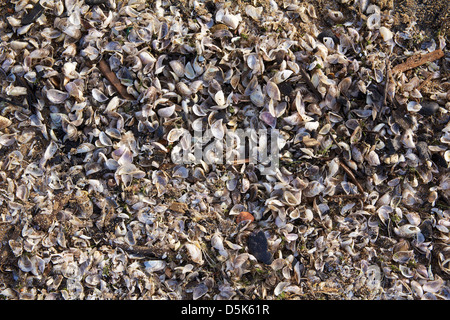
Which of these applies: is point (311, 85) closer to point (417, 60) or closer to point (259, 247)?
point (417, 60)

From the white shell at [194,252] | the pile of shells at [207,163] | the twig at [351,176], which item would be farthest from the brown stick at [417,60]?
the white shell at [194,252]

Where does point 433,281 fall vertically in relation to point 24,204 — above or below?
below

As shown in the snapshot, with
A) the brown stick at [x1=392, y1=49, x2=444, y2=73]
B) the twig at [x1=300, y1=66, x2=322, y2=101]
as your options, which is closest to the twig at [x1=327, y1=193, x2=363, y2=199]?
the twig at [x1=300, y1=66, x2=322, y2=101]

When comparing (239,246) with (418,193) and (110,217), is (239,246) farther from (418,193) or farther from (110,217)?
(418,193)

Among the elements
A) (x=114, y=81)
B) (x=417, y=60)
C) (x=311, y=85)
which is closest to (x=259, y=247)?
(x=311, y=85)

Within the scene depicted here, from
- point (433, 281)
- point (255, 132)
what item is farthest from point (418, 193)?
point (255, 132)

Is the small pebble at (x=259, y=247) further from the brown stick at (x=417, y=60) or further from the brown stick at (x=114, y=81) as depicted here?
the brown stick at (x=417, y=60)
